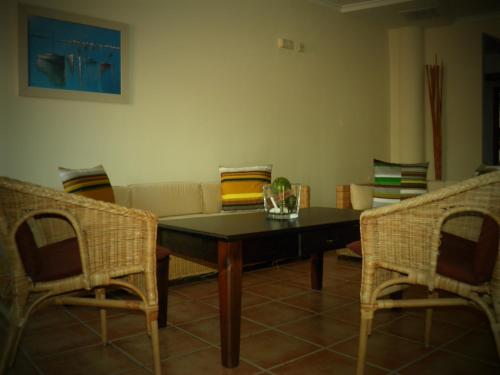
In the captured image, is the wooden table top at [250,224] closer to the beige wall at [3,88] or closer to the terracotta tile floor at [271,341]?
the terracotta tile floor at [271,341]

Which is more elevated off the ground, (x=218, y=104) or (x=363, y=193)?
(x=218, y=104)

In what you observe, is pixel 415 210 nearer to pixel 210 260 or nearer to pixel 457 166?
pixel 210 260

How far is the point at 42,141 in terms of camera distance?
10.9ft

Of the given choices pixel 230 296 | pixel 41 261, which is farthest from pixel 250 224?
pixel 41 261

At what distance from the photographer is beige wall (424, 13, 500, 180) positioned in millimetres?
6273

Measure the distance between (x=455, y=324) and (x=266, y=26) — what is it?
136 inches

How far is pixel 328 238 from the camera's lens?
2414 millimetres

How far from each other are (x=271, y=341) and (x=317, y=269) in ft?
3.29

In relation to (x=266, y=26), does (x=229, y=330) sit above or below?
below

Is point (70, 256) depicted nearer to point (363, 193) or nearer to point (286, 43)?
point (363, 193)

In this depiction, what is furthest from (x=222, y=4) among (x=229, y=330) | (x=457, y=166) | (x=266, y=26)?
(x=457, y=166)

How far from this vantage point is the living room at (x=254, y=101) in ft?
11.2

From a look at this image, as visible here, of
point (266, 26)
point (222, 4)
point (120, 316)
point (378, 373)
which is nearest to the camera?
point (378, 373)

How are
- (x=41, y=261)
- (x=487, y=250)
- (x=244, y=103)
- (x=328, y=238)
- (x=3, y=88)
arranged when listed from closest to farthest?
(x=487, y=250), (x=41, y=261), (x=328, y=238), (x=3, y=88), (x=244, y=103)
